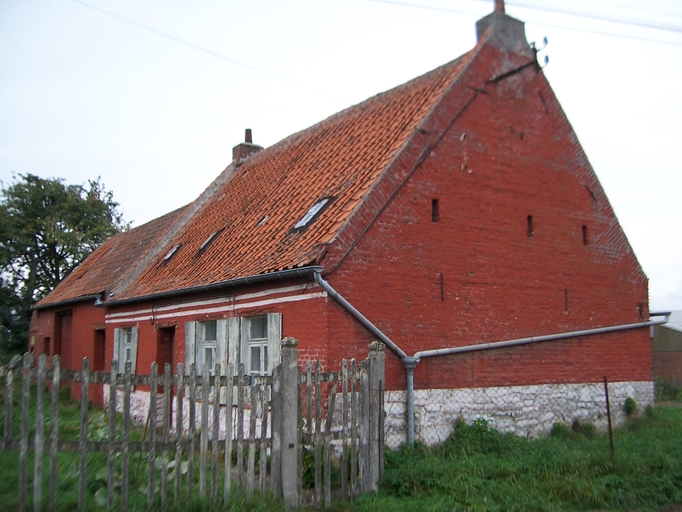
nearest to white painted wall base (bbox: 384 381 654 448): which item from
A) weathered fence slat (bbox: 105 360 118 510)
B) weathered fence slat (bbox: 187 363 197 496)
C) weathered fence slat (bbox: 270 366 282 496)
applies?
weathered fence slat (bbox: 270 366 282 496)

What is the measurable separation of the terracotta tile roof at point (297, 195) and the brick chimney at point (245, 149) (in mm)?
2685

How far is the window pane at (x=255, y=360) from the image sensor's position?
37.9 feet

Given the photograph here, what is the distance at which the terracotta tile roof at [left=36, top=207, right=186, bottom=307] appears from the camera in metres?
18.9

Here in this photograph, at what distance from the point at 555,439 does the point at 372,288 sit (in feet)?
14.7

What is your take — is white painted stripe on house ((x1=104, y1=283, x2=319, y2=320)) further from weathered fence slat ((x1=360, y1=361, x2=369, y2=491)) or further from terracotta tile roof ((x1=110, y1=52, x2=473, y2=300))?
weathered fence slat ((x1=360, y1=361, x2=369, y2=491))

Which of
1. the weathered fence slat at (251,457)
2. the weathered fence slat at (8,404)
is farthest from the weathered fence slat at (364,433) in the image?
the weathered fence slat at (8,404)

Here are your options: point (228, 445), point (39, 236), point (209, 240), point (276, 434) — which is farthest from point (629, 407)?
point (39, 236)

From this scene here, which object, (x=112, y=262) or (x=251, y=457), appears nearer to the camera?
(x=251, y=457)

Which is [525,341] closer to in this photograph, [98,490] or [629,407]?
[629,407]

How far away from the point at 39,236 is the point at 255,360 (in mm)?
29001

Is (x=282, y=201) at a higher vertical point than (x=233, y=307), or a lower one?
higher

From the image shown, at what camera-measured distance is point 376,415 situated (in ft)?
27.2

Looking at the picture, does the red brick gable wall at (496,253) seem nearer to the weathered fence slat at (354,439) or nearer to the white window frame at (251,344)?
the weathered fence slat at (354,439)

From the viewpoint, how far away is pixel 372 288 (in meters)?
10.3
